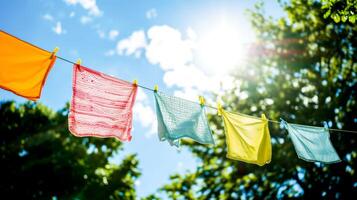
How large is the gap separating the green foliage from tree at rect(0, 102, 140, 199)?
12746mm

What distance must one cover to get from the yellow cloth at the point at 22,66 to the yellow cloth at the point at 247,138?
2.96 m

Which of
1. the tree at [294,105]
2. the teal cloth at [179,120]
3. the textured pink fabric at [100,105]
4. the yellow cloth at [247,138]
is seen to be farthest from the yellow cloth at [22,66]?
the tree at [294,105]

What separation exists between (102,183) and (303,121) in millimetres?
9834

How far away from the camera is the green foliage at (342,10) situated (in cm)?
456

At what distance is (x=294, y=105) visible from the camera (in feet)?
45.0

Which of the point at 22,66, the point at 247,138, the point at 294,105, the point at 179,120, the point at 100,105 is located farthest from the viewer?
the point at 294,105

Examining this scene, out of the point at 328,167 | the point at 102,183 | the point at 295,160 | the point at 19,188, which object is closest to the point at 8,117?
the point at 19,188

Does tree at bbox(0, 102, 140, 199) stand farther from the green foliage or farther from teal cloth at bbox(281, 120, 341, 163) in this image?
the green foliage

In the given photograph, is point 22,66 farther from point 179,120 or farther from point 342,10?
point 342,10

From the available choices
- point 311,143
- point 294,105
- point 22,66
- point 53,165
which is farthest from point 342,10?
point 53,165

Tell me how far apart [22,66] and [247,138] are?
375 cm

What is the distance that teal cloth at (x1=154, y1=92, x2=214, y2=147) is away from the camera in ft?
15.2

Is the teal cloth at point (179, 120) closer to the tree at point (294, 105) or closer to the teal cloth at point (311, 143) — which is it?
the teal cloth at point (311, 143)

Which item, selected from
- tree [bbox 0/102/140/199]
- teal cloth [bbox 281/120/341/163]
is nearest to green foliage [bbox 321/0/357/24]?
teal cloth [bbox 281/120/341/163]
